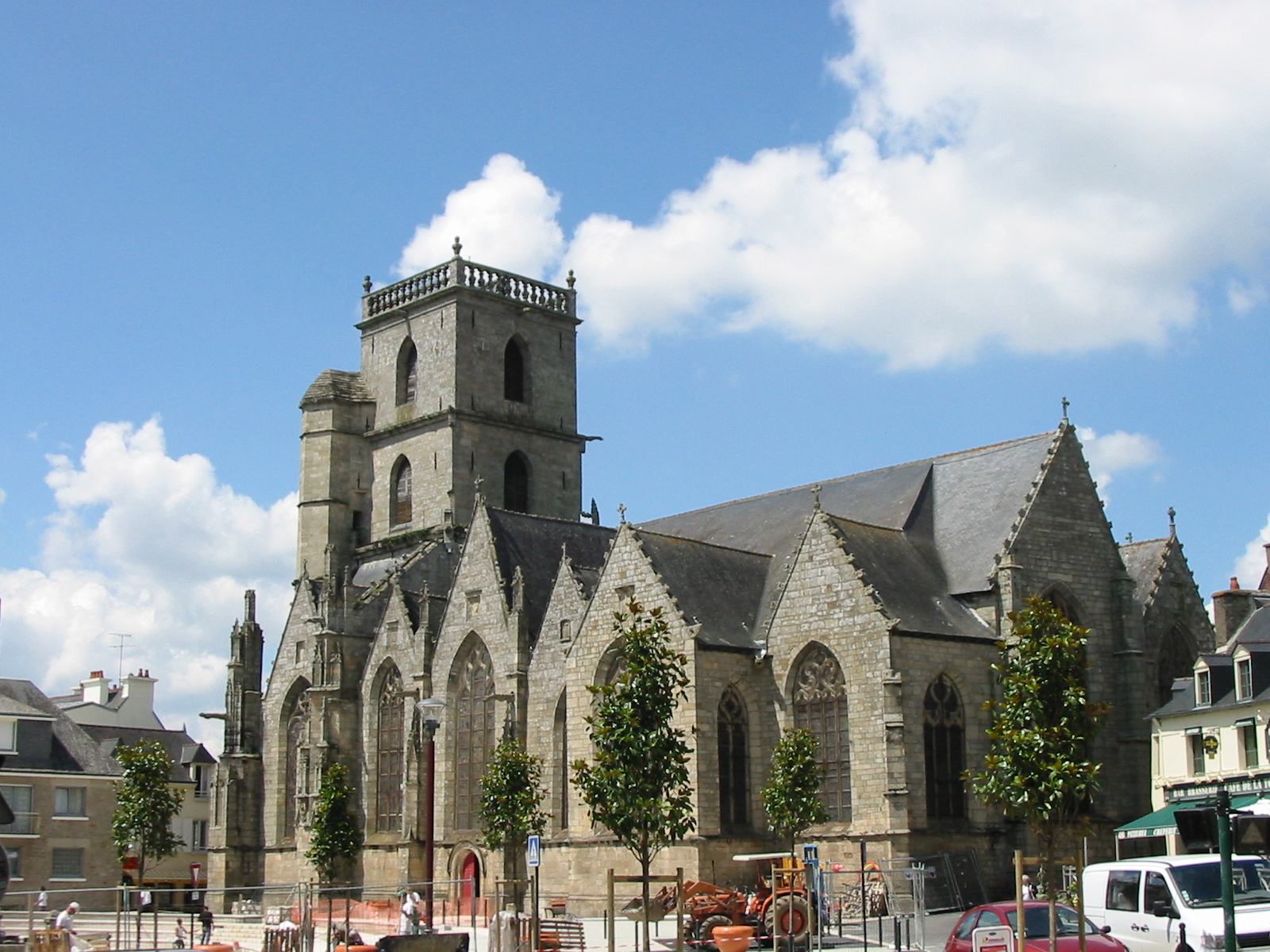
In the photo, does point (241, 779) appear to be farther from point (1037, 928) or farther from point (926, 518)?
point (1037, 928)

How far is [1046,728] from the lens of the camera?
884 inches

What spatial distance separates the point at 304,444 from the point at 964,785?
2897 centimetres

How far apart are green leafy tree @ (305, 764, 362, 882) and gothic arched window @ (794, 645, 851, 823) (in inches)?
605

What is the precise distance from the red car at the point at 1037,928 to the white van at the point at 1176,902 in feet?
1.73

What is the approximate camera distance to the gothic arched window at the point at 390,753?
45.6 m

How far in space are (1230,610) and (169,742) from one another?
42335 millimetres

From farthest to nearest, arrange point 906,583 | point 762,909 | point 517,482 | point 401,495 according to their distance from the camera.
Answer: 1. point 517,482
2. point 401,495
3. point 906,583
4. point 762,909

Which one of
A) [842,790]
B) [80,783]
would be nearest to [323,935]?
[842,790]

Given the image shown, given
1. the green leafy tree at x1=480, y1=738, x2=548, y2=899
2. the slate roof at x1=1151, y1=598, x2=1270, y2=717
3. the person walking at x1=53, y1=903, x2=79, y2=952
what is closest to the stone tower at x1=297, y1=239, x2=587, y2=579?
the green leafy tree at x1=480, y1=738, x2=548, y2=899

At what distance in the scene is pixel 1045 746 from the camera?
877 inches

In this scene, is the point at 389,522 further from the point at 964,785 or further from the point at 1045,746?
the point at 1045,746

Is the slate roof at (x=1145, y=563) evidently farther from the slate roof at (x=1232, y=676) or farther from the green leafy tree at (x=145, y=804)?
the green leafy tree at (x=145, y=804)

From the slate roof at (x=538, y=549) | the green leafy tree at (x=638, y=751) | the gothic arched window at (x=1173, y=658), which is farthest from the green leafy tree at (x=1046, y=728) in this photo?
the slate roof at (x=538, y=549)

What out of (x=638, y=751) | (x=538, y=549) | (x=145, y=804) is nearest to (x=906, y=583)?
(x=538, y=549)
